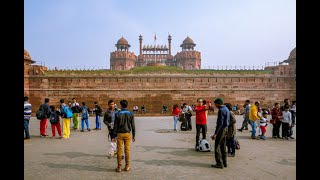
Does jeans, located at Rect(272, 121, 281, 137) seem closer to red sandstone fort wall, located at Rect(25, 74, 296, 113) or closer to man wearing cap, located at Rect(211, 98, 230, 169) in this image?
man wearing cap, located at Rect(211, 98, 230, 169)

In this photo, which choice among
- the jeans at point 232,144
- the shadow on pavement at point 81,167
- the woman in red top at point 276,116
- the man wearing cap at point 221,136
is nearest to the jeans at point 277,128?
the woman in red top at point 276,116

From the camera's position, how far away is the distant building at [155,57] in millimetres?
52500

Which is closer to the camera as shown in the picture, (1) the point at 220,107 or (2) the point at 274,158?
(1) the point at 220,107

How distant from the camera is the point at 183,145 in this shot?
8094 mm

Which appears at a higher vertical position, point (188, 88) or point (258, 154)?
point (188, 88)

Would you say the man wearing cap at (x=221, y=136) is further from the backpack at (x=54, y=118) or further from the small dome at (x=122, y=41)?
the small dome at (x=122, y=41)

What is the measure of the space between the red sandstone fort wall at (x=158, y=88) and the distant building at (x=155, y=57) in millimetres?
21752

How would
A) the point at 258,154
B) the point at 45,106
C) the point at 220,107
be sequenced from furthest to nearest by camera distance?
the point at 45,106 < the point at 258,154 < the point at 220,107

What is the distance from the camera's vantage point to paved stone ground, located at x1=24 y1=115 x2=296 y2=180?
4867 mm

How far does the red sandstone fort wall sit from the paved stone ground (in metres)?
20.4
